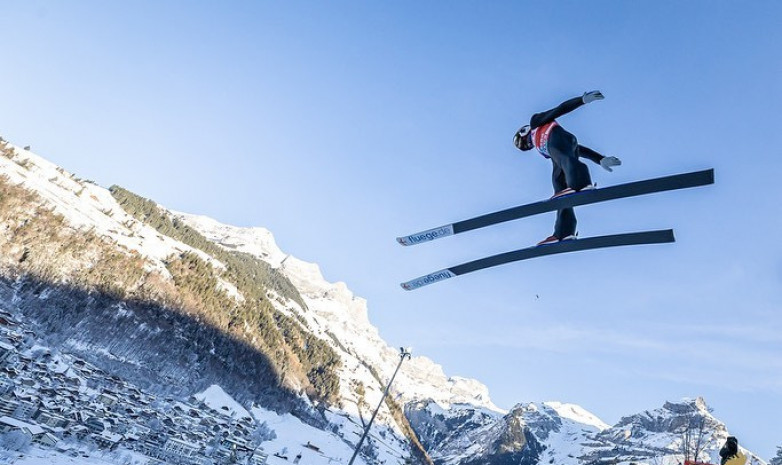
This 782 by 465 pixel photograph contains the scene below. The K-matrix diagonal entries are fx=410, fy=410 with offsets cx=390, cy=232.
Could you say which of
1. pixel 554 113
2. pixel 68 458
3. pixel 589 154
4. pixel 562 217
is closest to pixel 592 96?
pixel 554 113

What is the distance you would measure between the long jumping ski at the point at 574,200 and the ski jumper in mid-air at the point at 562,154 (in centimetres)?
18

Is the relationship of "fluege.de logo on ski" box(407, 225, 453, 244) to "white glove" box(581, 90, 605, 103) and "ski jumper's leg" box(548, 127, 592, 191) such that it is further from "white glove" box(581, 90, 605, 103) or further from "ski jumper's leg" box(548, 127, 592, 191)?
"white glove" box(581, 90, 605, 103)

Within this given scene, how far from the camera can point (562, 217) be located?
21.6ft

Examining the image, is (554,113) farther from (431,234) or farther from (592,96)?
(431,234)

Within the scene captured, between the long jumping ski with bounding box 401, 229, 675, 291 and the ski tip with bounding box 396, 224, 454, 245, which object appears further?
the ski tip with bounding box 396, 224, 454, 245

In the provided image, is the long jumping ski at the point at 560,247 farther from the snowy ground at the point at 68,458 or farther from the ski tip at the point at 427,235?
the snowy ground at the point at 68,458

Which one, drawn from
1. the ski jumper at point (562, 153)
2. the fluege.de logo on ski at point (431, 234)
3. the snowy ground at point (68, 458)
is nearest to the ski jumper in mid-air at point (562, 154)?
the ski jumper at point (562, 153)

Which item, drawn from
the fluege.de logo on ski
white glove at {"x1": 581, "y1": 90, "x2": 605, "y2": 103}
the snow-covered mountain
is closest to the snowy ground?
the snow-covered mountain

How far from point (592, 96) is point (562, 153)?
999 mm

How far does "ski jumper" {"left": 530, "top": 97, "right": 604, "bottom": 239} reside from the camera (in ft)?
19.7

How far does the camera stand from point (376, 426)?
13762 cm

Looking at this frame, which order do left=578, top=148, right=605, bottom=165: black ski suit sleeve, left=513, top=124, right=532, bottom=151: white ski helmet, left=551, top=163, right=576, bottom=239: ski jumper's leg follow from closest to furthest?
1. left=578, top=148, right=605, bottom=165: black ski suit sleeve
2. left=551, top=163, right=576, bottom=239: ski jumper's leg
3. left=513, top=124, right=532, bottom=151: white ski helmet

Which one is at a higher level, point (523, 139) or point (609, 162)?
point (523, 139)

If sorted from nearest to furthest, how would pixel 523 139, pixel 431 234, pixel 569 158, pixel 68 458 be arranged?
pixel 569 158 < pixel 523 139 < pixel 431 234 < pixel 68 458
